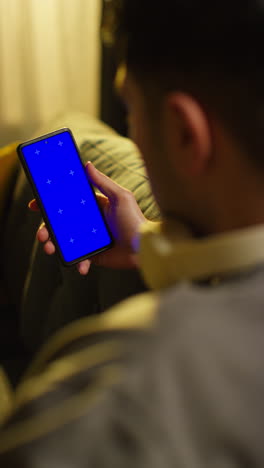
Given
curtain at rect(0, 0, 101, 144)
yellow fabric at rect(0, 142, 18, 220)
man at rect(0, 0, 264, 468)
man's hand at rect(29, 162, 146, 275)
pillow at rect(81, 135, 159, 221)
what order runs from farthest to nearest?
curtain at rect(0, 0, 101, 144) → yellow fabric at rect(0, 142, 18, 220) → pillow at rect(81, 135, 159, 221) → man's hand at rect(29, 162, 146, 275) → man at rect(0, 0, 264, 468)

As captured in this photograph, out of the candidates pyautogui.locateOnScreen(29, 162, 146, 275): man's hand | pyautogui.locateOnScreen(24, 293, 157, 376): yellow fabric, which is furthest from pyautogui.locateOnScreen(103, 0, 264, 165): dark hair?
pyautogui.locateOnScreen(29, 162, 146, 275): man's hand

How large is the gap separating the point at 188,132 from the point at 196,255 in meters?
0.10

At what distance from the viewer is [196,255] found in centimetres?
51

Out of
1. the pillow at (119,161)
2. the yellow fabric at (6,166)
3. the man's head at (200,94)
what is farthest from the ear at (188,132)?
the yellow fabric at (6,166)

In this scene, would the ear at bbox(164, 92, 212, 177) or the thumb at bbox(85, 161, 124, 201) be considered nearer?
the ear at bbox(164, 92, 212, 177)

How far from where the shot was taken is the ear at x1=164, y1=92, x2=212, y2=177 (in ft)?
1.67

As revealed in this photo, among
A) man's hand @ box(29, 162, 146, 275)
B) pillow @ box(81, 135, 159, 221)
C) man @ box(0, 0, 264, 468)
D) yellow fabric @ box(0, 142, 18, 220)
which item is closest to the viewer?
man @ box(0, 0, 264, 468)

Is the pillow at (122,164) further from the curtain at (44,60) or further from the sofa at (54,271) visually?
the curtain at (44,60)

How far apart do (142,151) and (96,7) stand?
1805 millimetres

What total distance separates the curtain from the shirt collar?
1848 millimetres

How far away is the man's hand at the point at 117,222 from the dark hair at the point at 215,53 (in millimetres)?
453

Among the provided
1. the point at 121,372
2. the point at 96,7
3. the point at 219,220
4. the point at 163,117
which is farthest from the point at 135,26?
the point at 96,7

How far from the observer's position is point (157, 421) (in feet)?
1.52

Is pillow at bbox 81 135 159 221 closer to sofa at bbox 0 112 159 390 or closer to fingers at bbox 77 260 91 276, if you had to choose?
sofa at bbox 0 112 159 390
